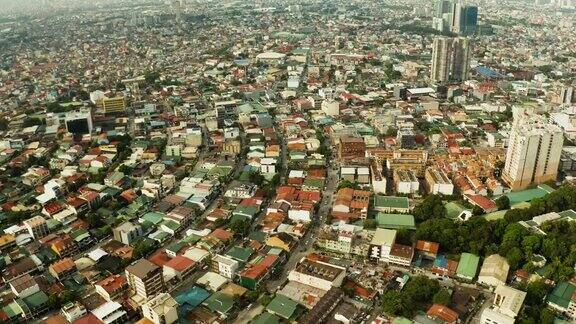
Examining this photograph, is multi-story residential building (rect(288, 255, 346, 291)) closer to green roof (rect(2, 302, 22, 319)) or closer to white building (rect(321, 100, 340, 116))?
green roof (rect(2, 302, 22, 319))

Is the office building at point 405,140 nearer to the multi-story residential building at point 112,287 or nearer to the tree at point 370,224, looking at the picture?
the tree at point 370,224

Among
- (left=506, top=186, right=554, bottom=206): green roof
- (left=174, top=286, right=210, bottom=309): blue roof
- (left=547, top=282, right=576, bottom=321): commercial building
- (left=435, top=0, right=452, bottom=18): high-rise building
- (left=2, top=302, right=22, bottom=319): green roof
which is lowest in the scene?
(left=506, top=186, right=554, bottom=206): green roof

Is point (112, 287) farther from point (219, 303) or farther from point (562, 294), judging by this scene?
point (562, 294)

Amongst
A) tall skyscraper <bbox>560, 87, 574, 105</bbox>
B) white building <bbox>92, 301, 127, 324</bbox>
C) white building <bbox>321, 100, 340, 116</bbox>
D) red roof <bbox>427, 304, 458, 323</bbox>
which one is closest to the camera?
red roof <bbox>427, 304, 458, 323</bbox>

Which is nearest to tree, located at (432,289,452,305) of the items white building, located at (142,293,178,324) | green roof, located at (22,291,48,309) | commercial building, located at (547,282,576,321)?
commercial building, located at (547,282,576,321)

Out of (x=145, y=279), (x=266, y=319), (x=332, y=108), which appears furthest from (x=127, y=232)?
(x=332, y=108)

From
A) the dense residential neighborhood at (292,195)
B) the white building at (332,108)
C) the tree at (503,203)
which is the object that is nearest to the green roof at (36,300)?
the dense residential neighborhood at (292,195)

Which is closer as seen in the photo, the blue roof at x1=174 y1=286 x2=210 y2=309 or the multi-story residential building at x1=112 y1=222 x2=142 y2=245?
the blue roof at x1=174 y1=286 x2=210 y2=309
